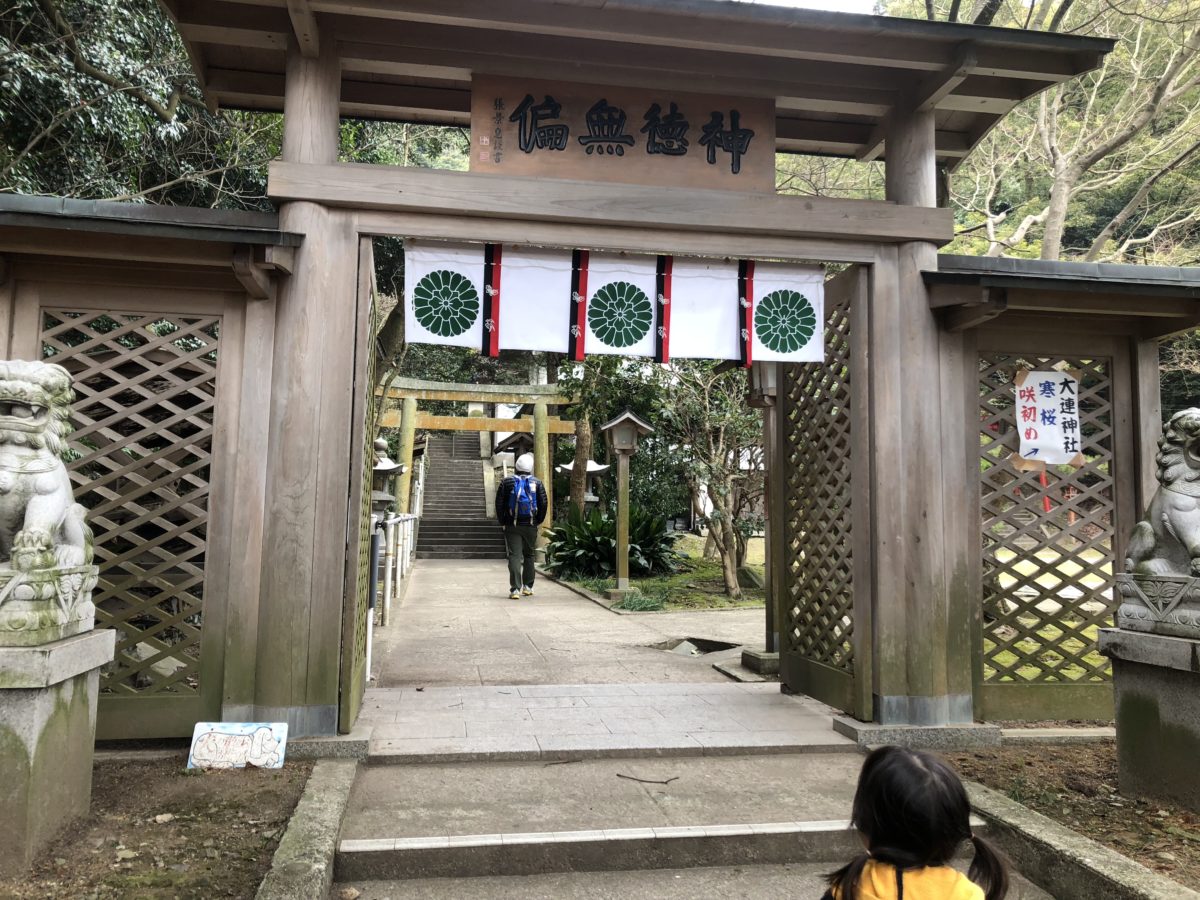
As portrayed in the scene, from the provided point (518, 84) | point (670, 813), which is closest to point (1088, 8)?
point (518, 84)

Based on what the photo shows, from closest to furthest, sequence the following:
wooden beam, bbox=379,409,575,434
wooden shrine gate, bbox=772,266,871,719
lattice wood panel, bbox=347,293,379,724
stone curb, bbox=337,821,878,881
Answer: stone curb, bbox=337,821,878,881, lattice wood panel, bbox=347,293,379,724, wooden shrine gate, bbox=772,266,871,719, wooden beam, bbox=379,409,575,434

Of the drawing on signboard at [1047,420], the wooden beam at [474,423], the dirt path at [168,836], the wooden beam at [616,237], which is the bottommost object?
the dirt path at [168,836]

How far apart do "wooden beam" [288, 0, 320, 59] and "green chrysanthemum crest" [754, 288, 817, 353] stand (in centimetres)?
353

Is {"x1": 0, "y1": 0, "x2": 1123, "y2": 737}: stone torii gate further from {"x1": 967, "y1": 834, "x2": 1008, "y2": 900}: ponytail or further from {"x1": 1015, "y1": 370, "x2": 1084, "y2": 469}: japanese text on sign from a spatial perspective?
{"x1": 967, "y1": 834, "x2": 1008, "y2": 900}: ponytail

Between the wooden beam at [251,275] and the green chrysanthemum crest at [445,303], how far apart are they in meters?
0.97

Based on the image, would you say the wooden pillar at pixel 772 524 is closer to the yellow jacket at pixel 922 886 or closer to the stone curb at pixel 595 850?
the stone curb at pixel 595 850

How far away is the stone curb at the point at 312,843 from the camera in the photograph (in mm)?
3082

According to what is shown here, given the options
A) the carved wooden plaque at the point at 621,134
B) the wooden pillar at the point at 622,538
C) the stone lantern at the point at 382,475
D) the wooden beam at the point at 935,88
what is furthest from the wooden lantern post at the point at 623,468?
the carved wooden plaque at the point at 621,134

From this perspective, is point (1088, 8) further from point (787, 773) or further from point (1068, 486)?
point (787, 773)

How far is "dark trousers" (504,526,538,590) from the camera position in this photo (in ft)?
45.3

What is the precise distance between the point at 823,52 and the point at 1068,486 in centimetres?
371

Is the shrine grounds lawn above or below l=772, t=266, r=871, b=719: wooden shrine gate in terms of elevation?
below

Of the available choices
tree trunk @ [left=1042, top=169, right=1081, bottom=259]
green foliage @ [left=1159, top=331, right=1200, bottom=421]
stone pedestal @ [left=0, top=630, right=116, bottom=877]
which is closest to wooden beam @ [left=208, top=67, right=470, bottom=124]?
stone pedestal @ [left=0, top=630, right=116, bottom=877]

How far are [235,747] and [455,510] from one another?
22.7 metres
